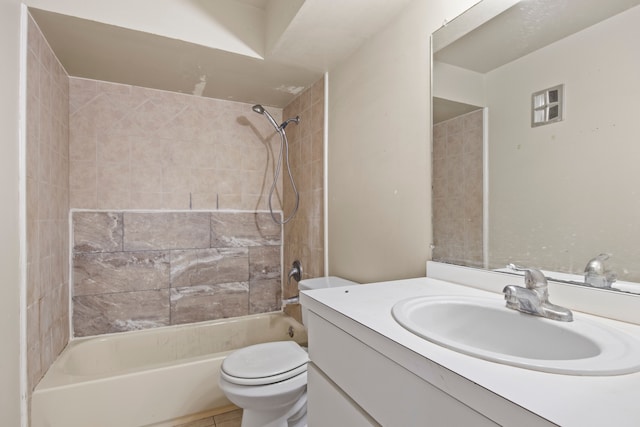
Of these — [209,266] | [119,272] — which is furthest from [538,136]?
[119,272]

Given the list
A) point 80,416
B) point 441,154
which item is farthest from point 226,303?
point 441,154

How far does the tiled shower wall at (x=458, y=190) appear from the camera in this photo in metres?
1.11

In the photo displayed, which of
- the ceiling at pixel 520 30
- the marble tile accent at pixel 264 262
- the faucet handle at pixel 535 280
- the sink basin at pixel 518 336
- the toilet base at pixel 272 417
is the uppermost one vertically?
the ceiling at pixel 520 30

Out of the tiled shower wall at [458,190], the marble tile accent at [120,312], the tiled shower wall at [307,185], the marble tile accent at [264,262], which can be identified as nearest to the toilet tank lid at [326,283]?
the tiled shower wall at [307,185]

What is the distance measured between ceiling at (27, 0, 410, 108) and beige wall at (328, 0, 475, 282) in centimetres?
14

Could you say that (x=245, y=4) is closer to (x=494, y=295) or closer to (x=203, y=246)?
(x=203, y=246)

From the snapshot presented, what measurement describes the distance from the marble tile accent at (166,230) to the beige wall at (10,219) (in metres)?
0.85

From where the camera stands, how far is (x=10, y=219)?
4.18 ft

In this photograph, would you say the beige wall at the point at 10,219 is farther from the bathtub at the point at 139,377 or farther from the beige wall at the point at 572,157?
the beige wall at the point at 572,157

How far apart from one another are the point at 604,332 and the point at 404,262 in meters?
0.79

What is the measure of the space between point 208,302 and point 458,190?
1.95 meters

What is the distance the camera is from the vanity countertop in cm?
37

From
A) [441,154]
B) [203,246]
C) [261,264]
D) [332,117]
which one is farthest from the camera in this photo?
[261,264]

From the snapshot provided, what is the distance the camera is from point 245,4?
5.82 feet
